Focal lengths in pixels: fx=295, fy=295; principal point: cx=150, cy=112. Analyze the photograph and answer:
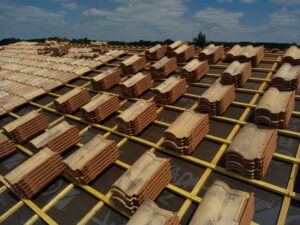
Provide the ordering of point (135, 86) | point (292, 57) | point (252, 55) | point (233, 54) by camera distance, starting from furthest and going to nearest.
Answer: point (233, 54) < point (252, 55) < point (135, 86) < point (292, 57)

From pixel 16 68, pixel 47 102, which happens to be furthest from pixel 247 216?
pixel 16 68

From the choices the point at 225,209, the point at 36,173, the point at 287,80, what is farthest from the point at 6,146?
the point at 287,80

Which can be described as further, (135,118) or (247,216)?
(135,118)

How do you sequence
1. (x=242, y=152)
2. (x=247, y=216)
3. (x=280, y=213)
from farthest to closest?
1. (x=242, y=152)
2. (x=280, y=213)
3. (x=247, y=216)

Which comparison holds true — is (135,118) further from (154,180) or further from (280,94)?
(280,94)

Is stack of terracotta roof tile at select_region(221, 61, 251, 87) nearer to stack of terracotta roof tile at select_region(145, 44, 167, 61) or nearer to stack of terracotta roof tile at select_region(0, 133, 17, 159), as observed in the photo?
stack of terracotta roof tile at select_region(145, 44, 167, 61)

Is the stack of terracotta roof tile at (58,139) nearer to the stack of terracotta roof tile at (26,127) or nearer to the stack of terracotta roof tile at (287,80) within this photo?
the stack of terracotta roof tile at (26,127)

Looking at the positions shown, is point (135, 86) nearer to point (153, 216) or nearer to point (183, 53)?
point (183, 53)
